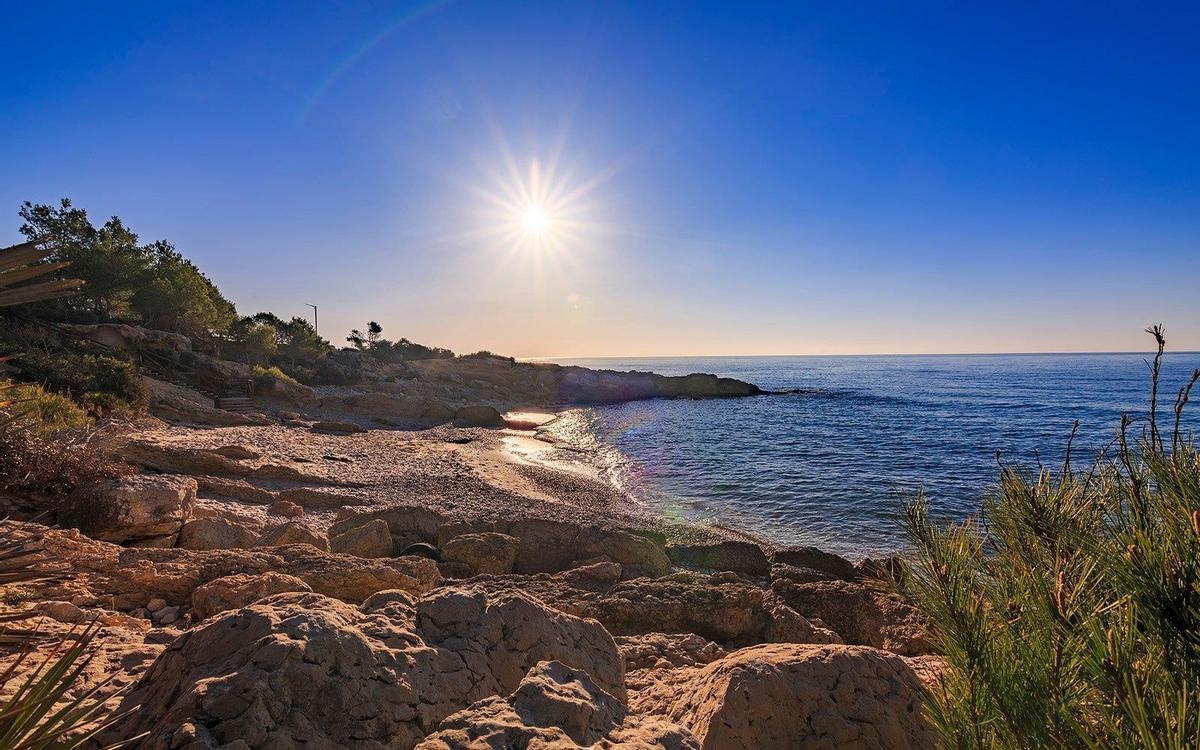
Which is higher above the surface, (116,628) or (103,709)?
(103,709)

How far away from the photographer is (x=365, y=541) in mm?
7945

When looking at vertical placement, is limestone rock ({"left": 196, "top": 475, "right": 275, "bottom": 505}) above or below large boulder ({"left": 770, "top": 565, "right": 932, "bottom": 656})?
above

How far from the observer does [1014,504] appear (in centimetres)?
255

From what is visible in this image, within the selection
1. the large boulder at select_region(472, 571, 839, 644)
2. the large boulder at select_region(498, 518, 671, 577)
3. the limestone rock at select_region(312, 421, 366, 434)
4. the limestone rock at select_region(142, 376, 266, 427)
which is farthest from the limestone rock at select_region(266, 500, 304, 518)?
the limestone rock at select_region(312, 421, 366, 434)

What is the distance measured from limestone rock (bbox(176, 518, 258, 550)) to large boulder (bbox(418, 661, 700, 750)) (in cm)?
656

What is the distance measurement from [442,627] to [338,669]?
78 cm

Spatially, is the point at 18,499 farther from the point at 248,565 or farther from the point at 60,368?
the point at 60,368

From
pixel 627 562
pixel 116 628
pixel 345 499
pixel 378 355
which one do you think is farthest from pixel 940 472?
pixel 378 355

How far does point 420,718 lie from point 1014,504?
323 cm

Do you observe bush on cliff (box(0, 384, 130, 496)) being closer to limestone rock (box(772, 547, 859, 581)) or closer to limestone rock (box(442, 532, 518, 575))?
limestone rock (box(442, 532, 518, 575))

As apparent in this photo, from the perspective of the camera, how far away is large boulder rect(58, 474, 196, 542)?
668 centimetres

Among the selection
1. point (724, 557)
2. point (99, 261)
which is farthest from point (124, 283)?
point (724, 557)

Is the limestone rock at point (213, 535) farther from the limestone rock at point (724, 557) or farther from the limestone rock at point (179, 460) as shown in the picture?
the limestone rock at point (724, 557)

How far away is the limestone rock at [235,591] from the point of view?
474 cm
